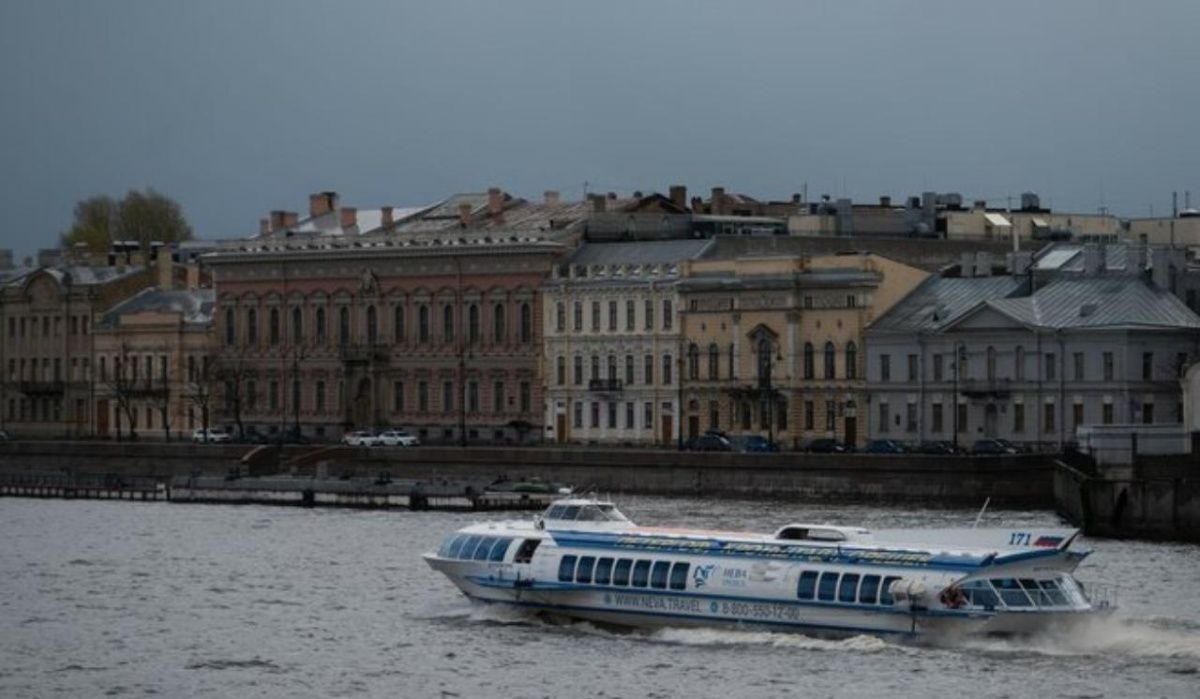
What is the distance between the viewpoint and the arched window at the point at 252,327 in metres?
124

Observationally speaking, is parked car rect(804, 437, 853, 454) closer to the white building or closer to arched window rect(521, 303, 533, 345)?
the white building

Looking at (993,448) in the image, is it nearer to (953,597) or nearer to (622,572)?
(622,572)

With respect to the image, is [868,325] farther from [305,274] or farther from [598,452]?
[305,274]

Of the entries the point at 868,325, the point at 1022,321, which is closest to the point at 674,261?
the point at 868,325

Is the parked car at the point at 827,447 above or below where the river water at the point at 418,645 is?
above

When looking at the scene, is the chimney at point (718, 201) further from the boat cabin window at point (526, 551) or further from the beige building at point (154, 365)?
the boat cabin window at point (526, 551)

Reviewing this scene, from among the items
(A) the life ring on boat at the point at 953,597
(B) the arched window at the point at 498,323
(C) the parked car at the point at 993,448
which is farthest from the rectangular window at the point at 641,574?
(B) the arched window at the point at 498,323

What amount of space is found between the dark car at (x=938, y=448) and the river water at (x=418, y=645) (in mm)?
20934

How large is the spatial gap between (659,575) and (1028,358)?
138 feet

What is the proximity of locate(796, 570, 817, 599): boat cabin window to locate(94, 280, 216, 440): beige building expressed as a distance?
70.9 metres

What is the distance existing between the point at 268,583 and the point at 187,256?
79940 millimetres

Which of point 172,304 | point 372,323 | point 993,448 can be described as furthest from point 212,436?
point 993,448

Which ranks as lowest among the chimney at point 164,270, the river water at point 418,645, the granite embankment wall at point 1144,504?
the river water at point 418,645

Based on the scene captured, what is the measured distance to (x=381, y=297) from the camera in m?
119
